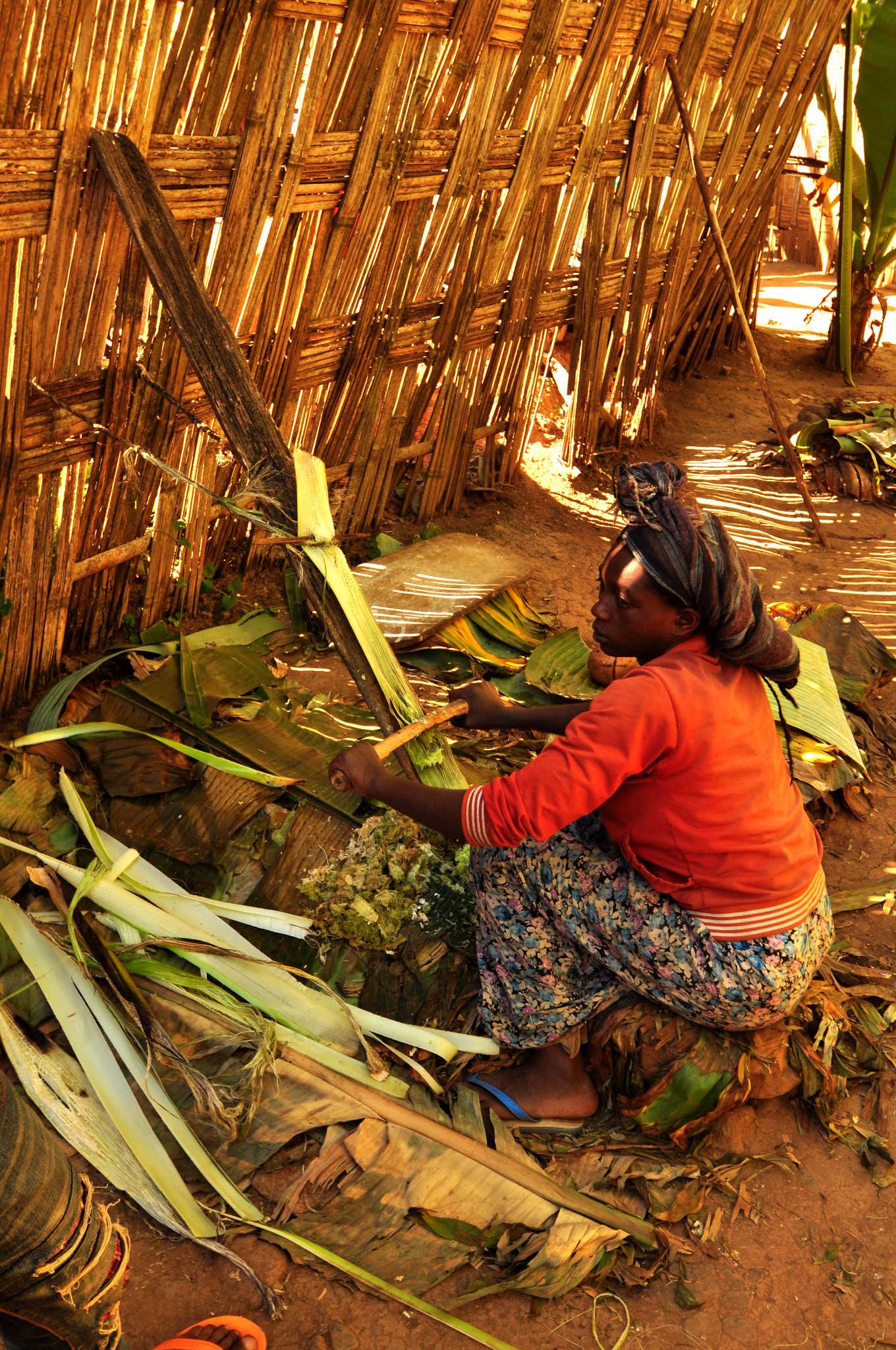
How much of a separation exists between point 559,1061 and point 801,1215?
0.57 metres

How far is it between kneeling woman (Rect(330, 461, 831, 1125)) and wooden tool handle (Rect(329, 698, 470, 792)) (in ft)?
0.12

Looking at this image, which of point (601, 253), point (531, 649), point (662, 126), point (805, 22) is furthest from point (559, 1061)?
point (805, 22)

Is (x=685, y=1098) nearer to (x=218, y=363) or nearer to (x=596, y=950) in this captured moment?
(x=596, y=950)

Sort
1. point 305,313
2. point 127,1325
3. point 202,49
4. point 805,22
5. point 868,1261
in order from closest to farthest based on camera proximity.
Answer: point 127,1325
point 868,1261
point 202,49
point 305,313
point 805,22

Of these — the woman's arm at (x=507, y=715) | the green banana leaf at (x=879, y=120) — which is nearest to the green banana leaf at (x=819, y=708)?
the woman's arm at (x=507, y=715)

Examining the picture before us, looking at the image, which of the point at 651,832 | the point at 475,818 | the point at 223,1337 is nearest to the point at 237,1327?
the point at 223,1337

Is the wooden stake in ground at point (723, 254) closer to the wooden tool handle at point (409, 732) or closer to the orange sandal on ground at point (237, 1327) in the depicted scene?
the wooden tool handle at point (409, 732)

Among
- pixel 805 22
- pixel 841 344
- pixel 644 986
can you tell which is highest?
pixel 805 22

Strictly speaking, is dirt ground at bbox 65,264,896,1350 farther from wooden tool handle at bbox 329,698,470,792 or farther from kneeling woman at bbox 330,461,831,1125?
wooden tool handle at bbox 329,698,470,792

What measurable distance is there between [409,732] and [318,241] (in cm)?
193

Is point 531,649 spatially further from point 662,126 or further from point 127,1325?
point 662,126

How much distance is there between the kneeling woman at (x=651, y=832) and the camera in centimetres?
189

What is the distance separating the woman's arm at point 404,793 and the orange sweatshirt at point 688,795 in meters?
0.07

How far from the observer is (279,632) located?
3766 millimetres
